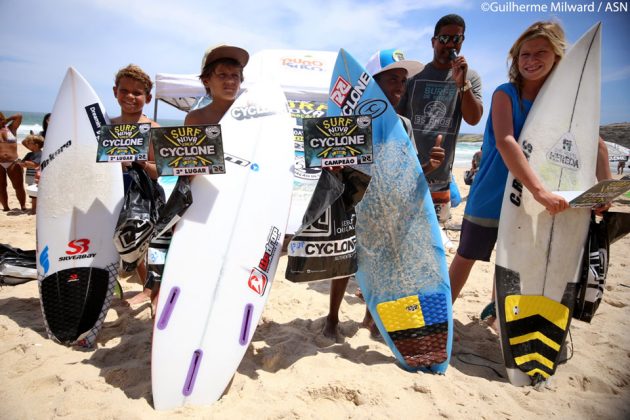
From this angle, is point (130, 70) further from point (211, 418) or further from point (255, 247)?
point (211, 418)

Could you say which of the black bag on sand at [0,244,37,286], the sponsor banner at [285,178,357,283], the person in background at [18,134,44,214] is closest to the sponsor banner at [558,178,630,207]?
the sponsor banner at [285,178,357,283]

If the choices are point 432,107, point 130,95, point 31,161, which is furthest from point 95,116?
point 31,161

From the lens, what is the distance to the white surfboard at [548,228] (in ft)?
6.74

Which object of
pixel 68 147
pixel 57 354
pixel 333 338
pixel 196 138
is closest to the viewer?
pixel 196 138

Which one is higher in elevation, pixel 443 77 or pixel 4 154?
pixel 443 77

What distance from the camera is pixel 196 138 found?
174 centimetres

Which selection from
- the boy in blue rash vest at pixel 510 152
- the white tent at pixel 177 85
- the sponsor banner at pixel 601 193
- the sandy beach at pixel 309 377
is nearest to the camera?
the sandy beach at pixel 309 377

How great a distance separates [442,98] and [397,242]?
122 cm

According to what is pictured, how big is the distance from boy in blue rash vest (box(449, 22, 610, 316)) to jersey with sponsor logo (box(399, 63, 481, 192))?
467mm

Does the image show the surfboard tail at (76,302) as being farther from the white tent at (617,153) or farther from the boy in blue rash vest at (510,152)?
the white tent at (617,153)

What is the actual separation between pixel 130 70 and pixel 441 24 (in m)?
2.24

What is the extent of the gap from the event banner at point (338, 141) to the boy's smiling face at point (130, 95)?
1.43 m

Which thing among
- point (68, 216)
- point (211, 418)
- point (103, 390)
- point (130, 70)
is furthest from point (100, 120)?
point (211, 418)

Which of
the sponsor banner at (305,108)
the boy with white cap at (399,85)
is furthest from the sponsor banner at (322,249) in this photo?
the sponsor banner at (305,108)
